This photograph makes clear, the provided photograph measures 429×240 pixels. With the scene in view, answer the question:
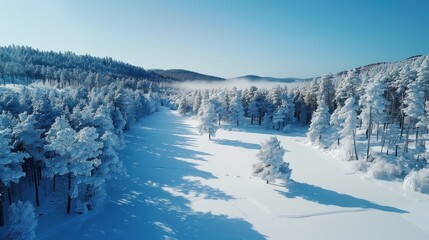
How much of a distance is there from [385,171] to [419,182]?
4468 millimetres

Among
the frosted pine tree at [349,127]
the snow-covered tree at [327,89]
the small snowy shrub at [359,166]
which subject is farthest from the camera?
the snow-covered tree at [327,89]

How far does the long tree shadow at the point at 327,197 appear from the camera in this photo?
91.0 feet

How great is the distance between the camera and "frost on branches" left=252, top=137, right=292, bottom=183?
107ft

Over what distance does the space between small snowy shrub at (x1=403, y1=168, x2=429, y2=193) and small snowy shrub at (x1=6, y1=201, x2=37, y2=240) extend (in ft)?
126

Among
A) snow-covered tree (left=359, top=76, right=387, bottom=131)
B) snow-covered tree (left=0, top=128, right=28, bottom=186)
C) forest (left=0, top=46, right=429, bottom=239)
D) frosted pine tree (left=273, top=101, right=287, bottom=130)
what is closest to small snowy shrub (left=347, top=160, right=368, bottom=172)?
forest (left=0, top=46, right=429, bottom=239)

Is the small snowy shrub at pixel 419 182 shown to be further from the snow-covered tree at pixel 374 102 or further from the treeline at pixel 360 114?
the snow-covered tree at pixel 374 102

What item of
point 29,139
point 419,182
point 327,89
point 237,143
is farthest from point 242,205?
point 327,89

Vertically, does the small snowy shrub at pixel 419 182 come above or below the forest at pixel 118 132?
below

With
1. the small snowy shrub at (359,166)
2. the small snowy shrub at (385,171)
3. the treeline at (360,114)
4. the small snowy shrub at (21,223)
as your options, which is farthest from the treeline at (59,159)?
the treeline at (360,114)

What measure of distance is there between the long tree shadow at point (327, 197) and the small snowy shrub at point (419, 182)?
6438 mm

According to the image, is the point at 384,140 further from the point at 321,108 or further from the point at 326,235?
the point at 326,235

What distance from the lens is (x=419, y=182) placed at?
31.2m

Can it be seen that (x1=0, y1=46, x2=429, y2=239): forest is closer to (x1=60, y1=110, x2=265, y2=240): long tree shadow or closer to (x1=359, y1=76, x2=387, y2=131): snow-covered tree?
(x1=359, y1=76, x2=387, y2=131): snow-covered tree

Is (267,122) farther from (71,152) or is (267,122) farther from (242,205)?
(71,152)
